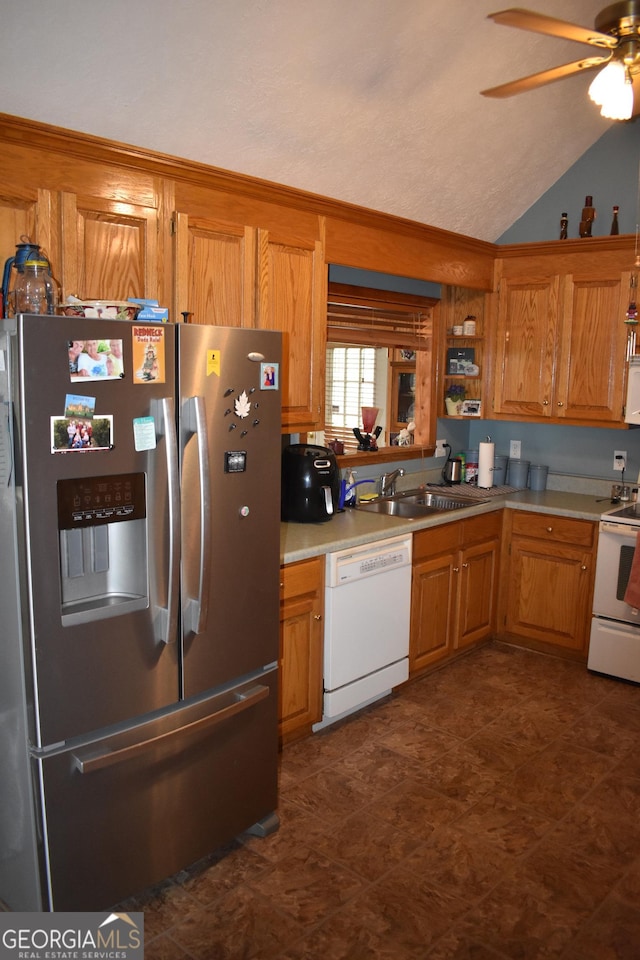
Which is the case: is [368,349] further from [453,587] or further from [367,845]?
[367,845]

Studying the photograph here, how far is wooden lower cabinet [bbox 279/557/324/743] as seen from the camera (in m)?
3.05

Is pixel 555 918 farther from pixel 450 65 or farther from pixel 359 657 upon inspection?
pixel 450 65

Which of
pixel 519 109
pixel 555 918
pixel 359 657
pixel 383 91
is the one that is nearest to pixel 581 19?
pixel 519 109

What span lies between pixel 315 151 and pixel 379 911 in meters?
2.88

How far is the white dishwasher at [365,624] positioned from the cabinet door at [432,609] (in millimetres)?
118

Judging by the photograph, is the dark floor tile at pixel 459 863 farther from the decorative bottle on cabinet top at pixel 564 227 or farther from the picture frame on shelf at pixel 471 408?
the decorative bottle on cabinet top at pixel 564 227

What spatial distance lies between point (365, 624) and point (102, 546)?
1583 mm

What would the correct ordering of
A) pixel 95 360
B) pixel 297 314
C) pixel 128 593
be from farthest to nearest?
1. pixel 297 314
2. pixel 128 593
3. pixel 95 360

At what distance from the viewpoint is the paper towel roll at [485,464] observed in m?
4.66

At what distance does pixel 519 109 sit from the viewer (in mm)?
3656

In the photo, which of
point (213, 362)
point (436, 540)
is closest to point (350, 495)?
point (436, 540)

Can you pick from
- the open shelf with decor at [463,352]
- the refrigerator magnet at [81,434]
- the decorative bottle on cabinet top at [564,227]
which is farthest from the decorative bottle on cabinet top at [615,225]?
the refrigerator magnet at [81,434]

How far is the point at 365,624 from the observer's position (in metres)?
3.41

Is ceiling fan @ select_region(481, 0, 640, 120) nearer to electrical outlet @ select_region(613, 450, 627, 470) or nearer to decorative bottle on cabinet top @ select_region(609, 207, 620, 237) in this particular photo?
decorative bottle on cabinet top @ select_region(609, 207, 620, 237)
